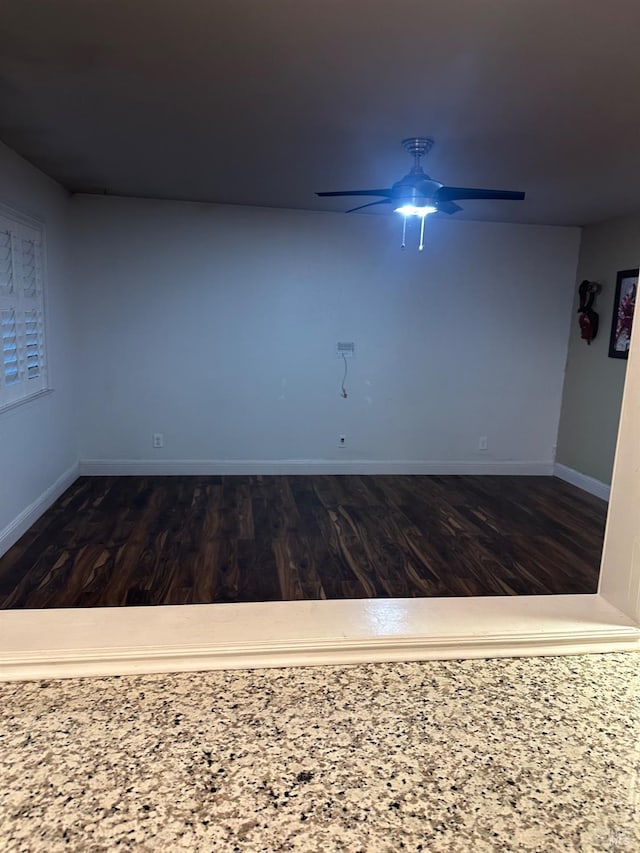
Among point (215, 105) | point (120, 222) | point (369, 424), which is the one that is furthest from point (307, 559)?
point (120, 222)

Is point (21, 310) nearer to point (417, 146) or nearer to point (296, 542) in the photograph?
point (296, 542)

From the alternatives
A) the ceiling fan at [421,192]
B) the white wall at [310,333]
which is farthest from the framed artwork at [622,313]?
the ceiling fan at [421,192]

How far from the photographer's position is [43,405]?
13.6 feet

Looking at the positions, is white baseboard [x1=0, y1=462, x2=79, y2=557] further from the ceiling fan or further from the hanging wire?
the ceiling fan

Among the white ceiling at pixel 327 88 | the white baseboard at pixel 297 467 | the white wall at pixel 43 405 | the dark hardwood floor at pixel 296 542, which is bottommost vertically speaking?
the dark hardwood floor at pixel 296 542

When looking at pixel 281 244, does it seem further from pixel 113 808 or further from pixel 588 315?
pixel 113 808

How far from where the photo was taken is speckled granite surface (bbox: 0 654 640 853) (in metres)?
0.54

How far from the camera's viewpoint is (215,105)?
2492mm

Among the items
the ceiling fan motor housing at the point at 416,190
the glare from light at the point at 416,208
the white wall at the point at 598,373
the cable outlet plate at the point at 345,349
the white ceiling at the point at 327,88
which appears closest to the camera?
the white ceiling at the point at 327,88

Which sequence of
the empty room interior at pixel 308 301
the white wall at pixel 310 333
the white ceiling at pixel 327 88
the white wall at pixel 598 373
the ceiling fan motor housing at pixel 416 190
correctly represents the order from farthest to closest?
the white wall at pixel 310 333 < the white wall at pixel 598 373 < the ceiling fan motor housing at pixel 416 190 < the empty room interior at pixel 308 301 < the white ceiling at pixel 327 88

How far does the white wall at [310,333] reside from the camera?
490cm

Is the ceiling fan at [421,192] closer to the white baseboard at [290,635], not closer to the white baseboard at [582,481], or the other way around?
the white baseboard at [290,635]

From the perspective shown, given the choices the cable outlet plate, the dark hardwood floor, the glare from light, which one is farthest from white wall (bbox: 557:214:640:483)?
the glare from light

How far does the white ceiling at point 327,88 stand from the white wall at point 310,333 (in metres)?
1.17
